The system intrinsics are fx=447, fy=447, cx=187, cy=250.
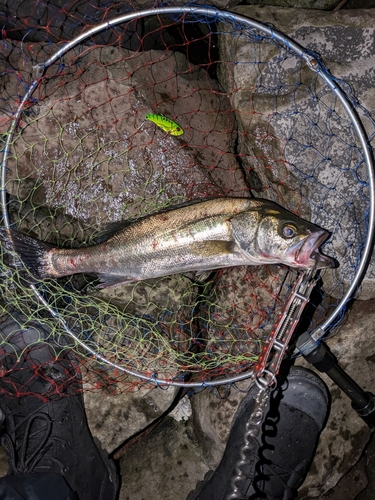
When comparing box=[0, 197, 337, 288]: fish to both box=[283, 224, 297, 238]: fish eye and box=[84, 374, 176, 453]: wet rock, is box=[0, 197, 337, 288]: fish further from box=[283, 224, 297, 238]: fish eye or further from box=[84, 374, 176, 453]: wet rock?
box=[84, 374, 176, 453]: wet rock

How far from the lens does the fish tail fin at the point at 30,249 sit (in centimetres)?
354

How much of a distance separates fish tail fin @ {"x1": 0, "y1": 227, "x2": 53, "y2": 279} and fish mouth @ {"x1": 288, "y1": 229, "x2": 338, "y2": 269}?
1.89 m

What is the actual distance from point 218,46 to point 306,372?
3.09 m

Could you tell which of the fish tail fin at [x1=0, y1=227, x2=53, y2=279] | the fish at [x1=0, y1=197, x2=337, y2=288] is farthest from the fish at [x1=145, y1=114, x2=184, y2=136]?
the fish tail fin at [x1=0, y1=227, x2=53, y2=279]

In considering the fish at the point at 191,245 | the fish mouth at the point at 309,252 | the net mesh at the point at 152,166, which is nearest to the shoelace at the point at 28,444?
the net mesh at the point at 152,166

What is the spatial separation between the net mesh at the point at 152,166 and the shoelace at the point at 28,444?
1.06 ft

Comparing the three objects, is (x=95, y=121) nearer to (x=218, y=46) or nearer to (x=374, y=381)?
(x=218, y=46)

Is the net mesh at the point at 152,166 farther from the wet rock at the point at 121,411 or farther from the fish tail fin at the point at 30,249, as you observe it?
the fish tail fin at the point at 30,249

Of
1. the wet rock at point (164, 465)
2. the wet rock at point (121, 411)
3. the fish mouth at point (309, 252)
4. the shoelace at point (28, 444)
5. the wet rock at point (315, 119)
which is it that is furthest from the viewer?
the wet rock at point (164, 465)

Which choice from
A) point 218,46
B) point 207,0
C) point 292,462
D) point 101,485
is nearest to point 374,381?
point 292,462

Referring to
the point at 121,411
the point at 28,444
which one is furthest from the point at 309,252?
the point at 28,444

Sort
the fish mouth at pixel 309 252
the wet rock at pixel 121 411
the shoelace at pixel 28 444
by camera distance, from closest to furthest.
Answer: the fish mouth at pixel 309 252 < the shoelace at pixel 28 444 < the wet rock at pixel 121 411

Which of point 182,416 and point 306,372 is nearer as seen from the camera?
point 306,372

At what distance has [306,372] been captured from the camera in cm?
399
